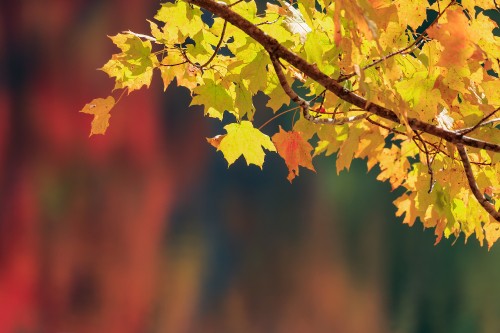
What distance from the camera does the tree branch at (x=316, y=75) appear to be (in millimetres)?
1188

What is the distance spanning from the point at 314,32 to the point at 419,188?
1.87ft

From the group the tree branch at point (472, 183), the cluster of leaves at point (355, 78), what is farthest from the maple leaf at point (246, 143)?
the tree branch at point (472, 183)

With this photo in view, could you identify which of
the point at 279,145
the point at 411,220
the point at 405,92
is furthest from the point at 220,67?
the point at 411,220

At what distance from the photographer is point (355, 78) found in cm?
147

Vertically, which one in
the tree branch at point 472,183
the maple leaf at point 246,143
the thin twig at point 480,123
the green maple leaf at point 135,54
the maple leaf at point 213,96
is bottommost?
the tree branch at point 472,183

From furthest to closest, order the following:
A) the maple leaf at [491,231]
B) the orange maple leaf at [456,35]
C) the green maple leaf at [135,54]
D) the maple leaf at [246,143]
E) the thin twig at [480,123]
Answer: the maple leaf at [491,231]
the maple leaf at [246,143]
the green maple leaf at [135,54]
the thin twig at [480,123]
the orange maple leaf at [456,35]

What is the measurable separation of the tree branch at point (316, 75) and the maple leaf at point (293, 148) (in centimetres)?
40

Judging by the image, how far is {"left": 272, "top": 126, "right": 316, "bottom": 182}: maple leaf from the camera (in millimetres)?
1598

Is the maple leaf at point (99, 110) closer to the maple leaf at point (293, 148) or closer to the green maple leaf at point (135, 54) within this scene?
the green maple leaf at point (135, 54)

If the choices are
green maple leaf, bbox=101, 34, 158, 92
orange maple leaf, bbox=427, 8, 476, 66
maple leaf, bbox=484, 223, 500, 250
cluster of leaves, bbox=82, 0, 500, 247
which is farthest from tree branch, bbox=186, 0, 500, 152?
maple leaf, bbox=484, 223, 500, 250

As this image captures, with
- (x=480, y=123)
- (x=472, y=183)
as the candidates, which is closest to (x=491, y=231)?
(x=472, y=183)

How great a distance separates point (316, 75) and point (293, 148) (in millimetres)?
444

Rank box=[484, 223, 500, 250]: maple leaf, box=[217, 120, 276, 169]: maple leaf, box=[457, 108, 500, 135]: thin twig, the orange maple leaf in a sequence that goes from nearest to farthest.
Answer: the orange maple leaf
box=[457, 108, 500, 135]: thin twig
box=[217, 120, 276, 169]: maple leaf
box=[484, 223, 500, 250]: maple leaf

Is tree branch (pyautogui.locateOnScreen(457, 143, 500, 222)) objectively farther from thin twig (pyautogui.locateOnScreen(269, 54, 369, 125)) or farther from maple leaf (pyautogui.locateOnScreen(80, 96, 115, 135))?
maple leaf (pyautogui.locateOnScreen(80, 96, 115, 135))
